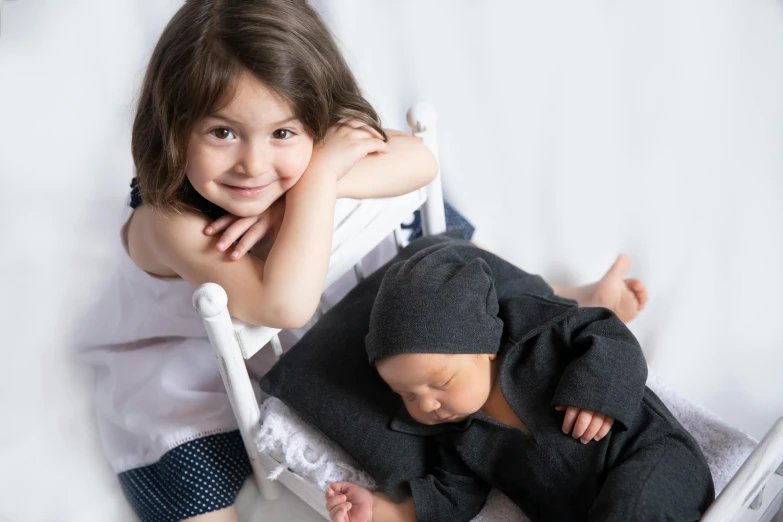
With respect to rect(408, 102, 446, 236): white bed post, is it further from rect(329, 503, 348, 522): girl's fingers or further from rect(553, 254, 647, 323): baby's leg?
rect(329, 503, 348, 522): girl's fingers

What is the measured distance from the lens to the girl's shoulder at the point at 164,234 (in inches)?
44.0

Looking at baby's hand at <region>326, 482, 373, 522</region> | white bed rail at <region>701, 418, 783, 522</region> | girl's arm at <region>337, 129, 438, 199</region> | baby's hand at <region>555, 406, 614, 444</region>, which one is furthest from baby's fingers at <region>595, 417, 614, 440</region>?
girl's arm at <region>337, 129, 438, 199</region>

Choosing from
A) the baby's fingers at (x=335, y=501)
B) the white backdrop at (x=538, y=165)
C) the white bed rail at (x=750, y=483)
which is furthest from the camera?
the white backdrop at (x=538, y=165)

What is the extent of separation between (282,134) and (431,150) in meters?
0.37

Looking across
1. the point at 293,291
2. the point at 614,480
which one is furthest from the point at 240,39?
the point at 614,480

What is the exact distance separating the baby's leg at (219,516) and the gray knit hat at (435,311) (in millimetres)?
445

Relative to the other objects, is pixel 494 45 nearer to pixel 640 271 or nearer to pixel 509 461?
pixel 640 271

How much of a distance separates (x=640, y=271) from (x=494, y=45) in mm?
518

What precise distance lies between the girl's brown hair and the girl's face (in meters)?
0.01

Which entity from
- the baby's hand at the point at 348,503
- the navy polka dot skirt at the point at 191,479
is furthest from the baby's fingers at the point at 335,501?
the navy polka dot skirt at the point at 191,479

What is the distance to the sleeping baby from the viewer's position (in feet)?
3.31

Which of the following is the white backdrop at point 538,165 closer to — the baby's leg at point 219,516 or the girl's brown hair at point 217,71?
the baby's leg at point 219,516

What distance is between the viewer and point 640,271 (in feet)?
5.03

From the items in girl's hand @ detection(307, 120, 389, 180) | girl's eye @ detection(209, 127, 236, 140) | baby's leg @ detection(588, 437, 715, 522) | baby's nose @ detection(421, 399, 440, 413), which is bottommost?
baby's nose @ detection(421, 399, 440, 413)
